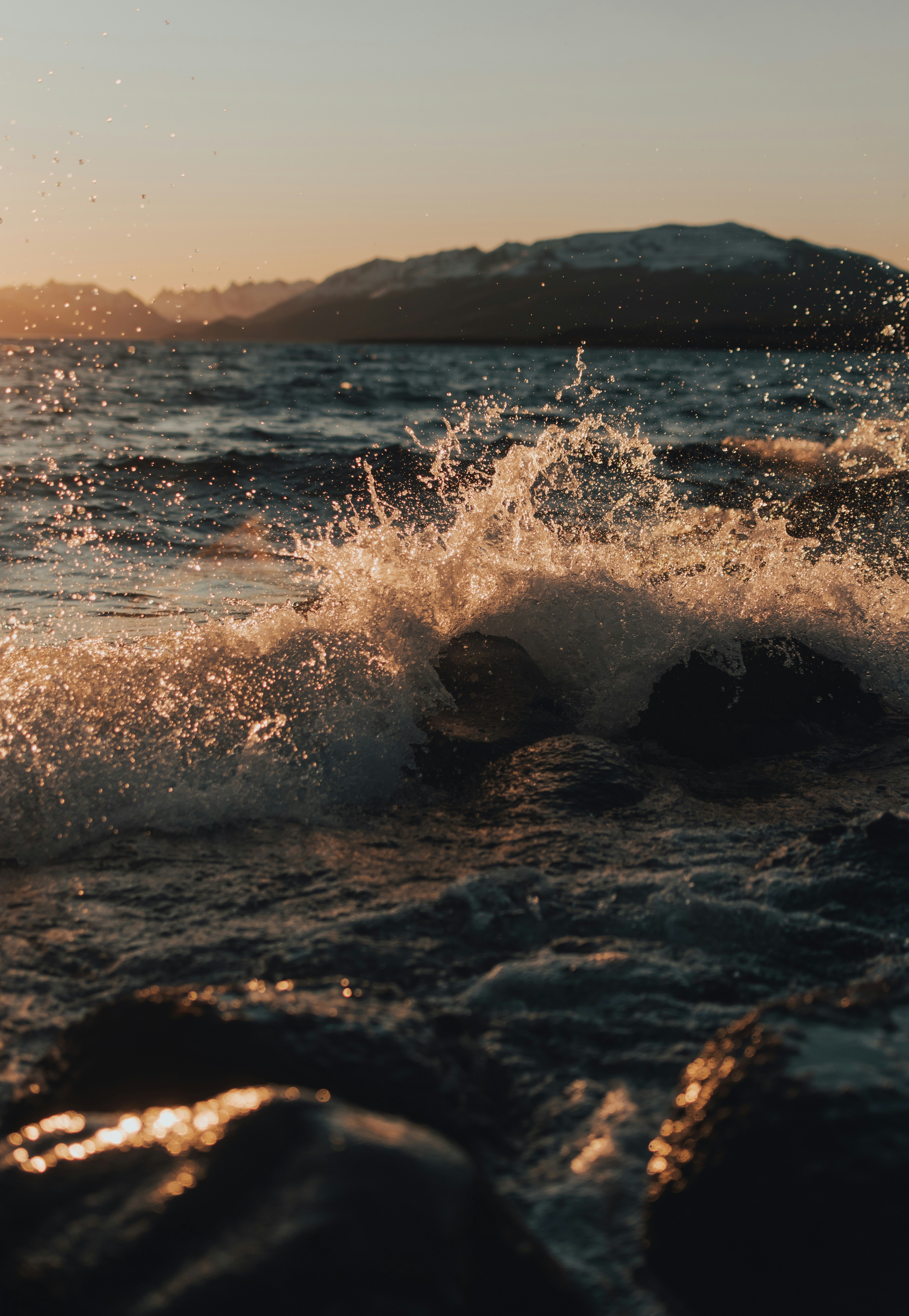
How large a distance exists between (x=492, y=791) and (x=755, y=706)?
1675mm

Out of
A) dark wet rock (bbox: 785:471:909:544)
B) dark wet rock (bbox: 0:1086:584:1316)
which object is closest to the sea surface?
dark wet rock (bbox: 785:471:909:544)

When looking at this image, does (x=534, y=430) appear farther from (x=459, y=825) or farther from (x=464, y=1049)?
(x=464, y=1049)

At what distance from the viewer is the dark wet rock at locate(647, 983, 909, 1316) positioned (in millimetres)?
1529

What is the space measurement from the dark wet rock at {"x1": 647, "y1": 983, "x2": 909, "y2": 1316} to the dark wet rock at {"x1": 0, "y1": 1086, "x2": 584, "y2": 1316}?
10.4 inches

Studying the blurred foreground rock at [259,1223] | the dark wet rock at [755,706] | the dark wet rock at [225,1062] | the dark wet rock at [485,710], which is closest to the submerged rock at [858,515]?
the dark wet rock at [755,706]

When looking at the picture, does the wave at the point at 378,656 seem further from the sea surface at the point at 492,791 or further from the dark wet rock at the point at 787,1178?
the dark wet rock at the point at 787,1178

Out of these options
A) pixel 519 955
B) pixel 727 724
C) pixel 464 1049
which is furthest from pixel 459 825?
pixel 727 724

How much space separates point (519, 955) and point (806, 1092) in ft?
3.39

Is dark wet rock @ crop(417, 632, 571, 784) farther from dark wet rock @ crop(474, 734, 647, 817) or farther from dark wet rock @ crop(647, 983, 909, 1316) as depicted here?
dark wet rock @ crop(647, 983, 909, 1316)

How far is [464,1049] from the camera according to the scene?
2213 mm

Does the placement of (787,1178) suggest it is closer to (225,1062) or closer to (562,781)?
(225,1062)

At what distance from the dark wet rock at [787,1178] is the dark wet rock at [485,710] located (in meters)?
2.30

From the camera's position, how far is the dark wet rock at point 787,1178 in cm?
153

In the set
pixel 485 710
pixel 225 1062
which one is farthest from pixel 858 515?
pixel 225 1062
